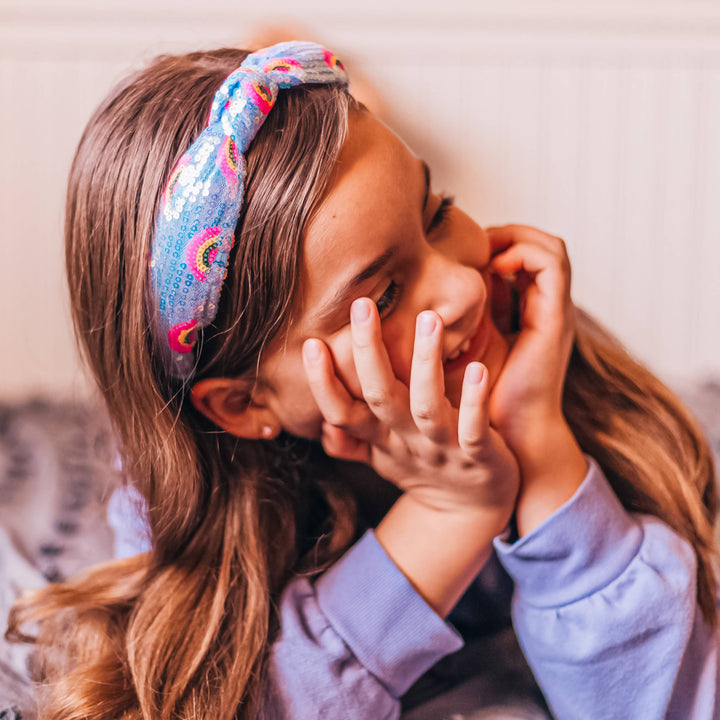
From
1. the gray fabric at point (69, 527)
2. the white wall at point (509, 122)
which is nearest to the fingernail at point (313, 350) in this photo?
the gray fabric at point (69, 527)

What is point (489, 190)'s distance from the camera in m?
1.37

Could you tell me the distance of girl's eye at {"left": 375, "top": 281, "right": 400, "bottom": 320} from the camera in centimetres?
67

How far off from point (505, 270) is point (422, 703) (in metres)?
0.46

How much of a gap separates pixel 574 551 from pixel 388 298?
29 cm

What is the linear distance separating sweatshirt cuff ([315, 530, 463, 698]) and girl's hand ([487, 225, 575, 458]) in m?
0.18

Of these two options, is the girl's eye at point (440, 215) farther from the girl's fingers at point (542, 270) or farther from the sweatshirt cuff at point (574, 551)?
the sweatshirt cuff at point (574, 551)

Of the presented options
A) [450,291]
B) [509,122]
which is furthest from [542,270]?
[509,122]

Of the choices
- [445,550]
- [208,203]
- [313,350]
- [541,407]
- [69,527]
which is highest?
[208,203]

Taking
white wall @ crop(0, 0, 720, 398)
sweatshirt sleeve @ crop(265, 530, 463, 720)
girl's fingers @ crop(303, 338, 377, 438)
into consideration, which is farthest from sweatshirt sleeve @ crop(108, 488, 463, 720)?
white wall @ crop(0, 0, 720, 398)

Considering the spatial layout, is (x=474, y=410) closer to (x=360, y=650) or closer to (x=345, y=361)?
(x=345, y=361)

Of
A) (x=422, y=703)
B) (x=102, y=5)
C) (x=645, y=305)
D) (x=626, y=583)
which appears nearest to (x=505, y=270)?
(x=626, y=583)

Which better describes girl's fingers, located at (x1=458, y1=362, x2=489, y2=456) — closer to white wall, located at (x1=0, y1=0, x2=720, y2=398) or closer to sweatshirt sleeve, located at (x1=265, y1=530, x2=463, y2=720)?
sweatshirt sleeve, located at (x1=265, y1=530, x2=463, y2=720)

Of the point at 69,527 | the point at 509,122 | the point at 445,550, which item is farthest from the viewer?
the point at 509,122

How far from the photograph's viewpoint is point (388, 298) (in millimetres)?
669
